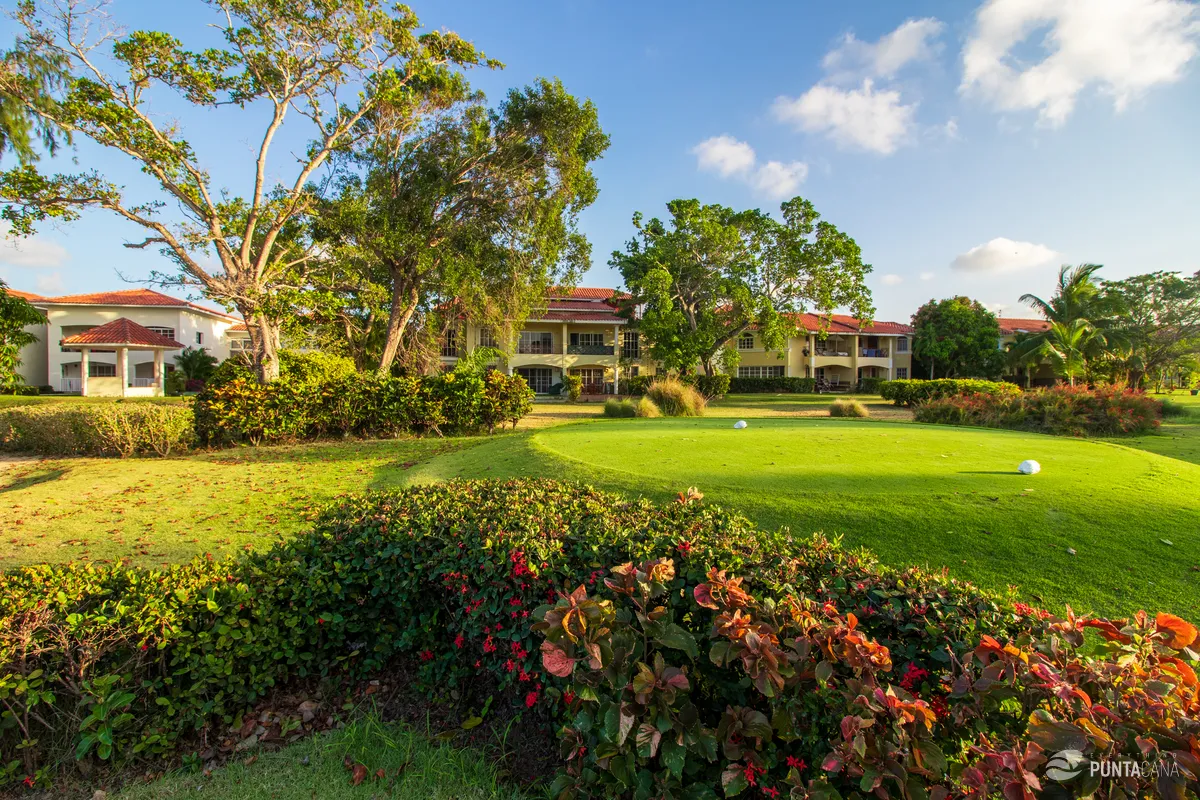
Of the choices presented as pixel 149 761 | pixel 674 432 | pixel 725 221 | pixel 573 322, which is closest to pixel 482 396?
pixel 674 432

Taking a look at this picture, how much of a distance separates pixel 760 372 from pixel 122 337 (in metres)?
41.4

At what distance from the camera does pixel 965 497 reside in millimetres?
5184

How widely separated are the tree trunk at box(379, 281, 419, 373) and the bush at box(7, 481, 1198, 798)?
18.2 metres

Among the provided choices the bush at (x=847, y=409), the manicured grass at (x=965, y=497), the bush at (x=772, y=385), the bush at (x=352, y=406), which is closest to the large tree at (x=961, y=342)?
the bush at (x=772, y=385)

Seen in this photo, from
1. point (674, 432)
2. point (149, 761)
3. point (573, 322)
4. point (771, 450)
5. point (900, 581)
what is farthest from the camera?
point (573, 322)

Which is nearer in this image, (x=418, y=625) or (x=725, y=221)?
(x=418, y=625)

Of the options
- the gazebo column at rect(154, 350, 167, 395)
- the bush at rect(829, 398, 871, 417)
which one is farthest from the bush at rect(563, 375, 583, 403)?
the gazebo column at rect(154, 350, 167, 395)

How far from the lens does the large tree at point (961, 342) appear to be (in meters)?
39.7

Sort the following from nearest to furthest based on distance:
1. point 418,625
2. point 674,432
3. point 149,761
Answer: point 149,761 → point 418,625 → point 674,432

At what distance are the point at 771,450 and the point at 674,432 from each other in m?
2.59

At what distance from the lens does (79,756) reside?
7.73ft

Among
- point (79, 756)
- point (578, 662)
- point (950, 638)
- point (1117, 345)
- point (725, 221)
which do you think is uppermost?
point (725, 221)

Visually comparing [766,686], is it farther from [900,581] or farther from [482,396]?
[482,396]

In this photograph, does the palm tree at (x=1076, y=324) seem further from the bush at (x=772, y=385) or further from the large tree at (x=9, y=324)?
the large tree at (x=9, y=324)
